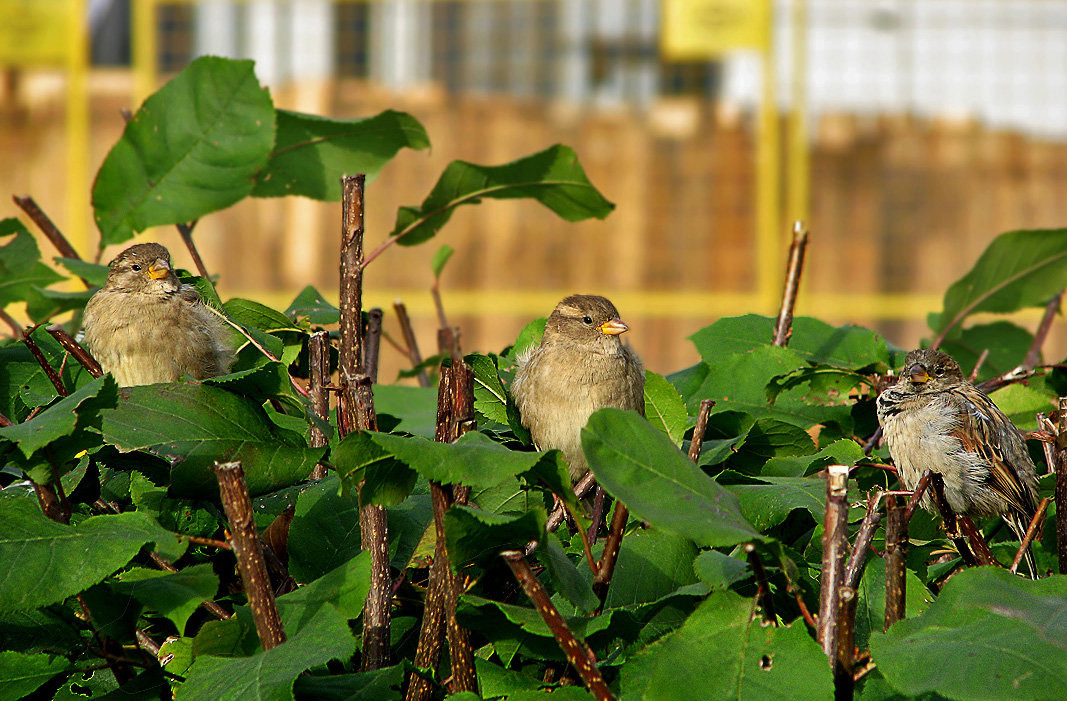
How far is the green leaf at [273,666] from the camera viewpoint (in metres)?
0.89

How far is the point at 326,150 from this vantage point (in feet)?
6.22

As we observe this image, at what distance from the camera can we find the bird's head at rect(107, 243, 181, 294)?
2438 millimetres

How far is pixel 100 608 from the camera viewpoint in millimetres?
1047

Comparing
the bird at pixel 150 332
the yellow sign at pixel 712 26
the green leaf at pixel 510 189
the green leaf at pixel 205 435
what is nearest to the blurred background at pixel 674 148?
the yellow sign at pixel 712 26

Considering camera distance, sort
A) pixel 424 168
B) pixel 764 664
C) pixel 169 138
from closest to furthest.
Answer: pixel 764 664, pixel 169 138, pixel 424 168

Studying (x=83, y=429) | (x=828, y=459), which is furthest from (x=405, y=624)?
(x=828, y=459)

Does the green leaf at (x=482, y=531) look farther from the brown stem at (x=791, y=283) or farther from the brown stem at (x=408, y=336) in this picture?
the brown stem at (x=408, y=336)

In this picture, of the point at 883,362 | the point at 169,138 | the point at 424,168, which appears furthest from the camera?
the point at 424,168

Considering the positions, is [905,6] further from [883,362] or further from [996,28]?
[883,362]

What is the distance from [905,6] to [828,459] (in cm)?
1106

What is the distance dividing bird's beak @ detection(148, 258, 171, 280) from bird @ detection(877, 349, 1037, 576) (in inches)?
63.3

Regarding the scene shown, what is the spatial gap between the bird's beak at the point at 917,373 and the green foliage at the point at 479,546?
0.59m

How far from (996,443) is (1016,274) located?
0.39 metres

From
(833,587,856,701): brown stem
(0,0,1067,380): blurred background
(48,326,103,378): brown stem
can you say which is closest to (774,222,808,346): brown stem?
(833,587,856,701): brown stem
